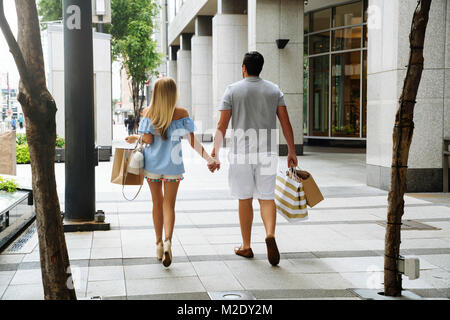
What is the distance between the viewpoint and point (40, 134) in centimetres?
329

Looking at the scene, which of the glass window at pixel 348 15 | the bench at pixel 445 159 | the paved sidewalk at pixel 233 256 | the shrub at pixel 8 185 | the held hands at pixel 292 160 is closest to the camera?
the paved sidewalk at pixel 233 256

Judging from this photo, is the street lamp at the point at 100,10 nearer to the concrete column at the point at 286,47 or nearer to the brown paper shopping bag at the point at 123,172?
the concrete column at the point at 286,47

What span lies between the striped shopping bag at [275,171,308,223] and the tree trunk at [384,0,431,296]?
140cm

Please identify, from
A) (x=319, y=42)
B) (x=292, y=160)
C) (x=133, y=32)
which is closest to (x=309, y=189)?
(x=292, y=160)

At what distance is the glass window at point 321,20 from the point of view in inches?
987

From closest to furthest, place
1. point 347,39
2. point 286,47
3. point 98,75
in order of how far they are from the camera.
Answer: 1. point 286,47
2. point 98,75
3. point 347,39

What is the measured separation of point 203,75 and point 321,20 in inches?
342

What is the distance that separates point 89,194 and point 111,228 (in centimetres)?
52

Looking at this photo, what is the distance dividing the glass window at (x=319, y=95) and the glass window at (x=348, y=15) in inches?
64.6

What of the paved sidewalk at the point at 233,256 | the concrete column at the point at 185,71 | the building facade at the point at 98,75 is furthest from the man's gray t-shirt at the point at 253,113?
the concrete column at the point at 185,71

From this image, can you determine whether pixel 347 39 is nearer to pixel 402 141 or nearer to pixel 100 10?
pixel 100 10

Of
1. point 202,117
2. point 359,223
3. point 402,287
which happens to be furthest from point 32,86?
point 202,117

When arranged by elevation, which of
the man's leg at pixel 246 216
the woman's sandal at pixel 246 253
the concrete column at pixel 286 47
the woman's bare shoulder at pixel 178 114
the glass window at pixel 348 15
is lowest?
the woman's sandal at pixel 246 253

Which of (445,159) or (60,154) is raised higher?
(445,159)
